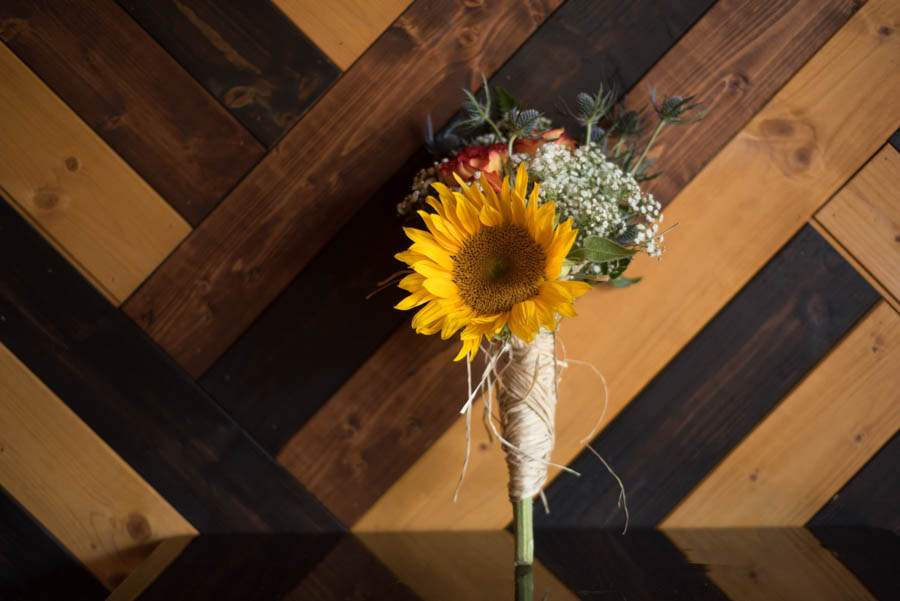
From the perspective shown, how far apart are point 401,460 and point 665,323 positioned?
40 centimetres

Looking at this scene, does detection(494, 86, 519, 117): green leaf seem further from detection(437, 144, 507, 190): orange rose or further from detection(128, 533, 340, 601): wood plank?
detection(128, 533, 340, 601): wood plank

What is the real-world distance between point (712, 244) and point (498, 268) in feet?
1.21

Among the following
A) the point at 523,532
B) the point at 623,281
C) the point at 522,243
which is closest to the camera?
the point at 522,243

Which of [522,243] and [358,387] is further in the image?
[358,387]

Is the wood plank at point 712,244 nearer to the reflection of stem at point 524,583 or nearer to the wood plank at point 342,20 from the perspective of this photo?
the reflection of stem at point 524,583

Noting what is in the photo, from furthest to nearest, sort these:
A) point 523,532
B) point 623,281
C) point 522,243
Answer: point 623,281, point 523,532, point 522,243

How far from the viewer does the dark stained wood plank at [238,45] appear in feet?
2.83

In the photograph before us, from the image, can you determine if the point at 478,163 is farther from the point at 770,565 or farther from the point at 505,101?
the point at 770,565

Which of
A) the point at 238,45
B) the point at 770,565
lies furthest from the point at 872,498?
the point at 238,45

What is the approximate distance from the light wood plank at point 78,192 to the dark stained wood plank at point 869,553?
92 centimetres

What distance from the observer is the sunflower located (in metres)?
0.63

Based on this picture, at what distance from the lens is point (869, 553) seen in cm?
80

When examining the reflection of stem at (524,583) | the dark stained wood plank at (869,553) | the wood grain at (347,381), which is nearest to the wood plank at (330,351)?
the wood grain at (347,381)

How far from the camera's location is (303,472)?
0.89 meters
